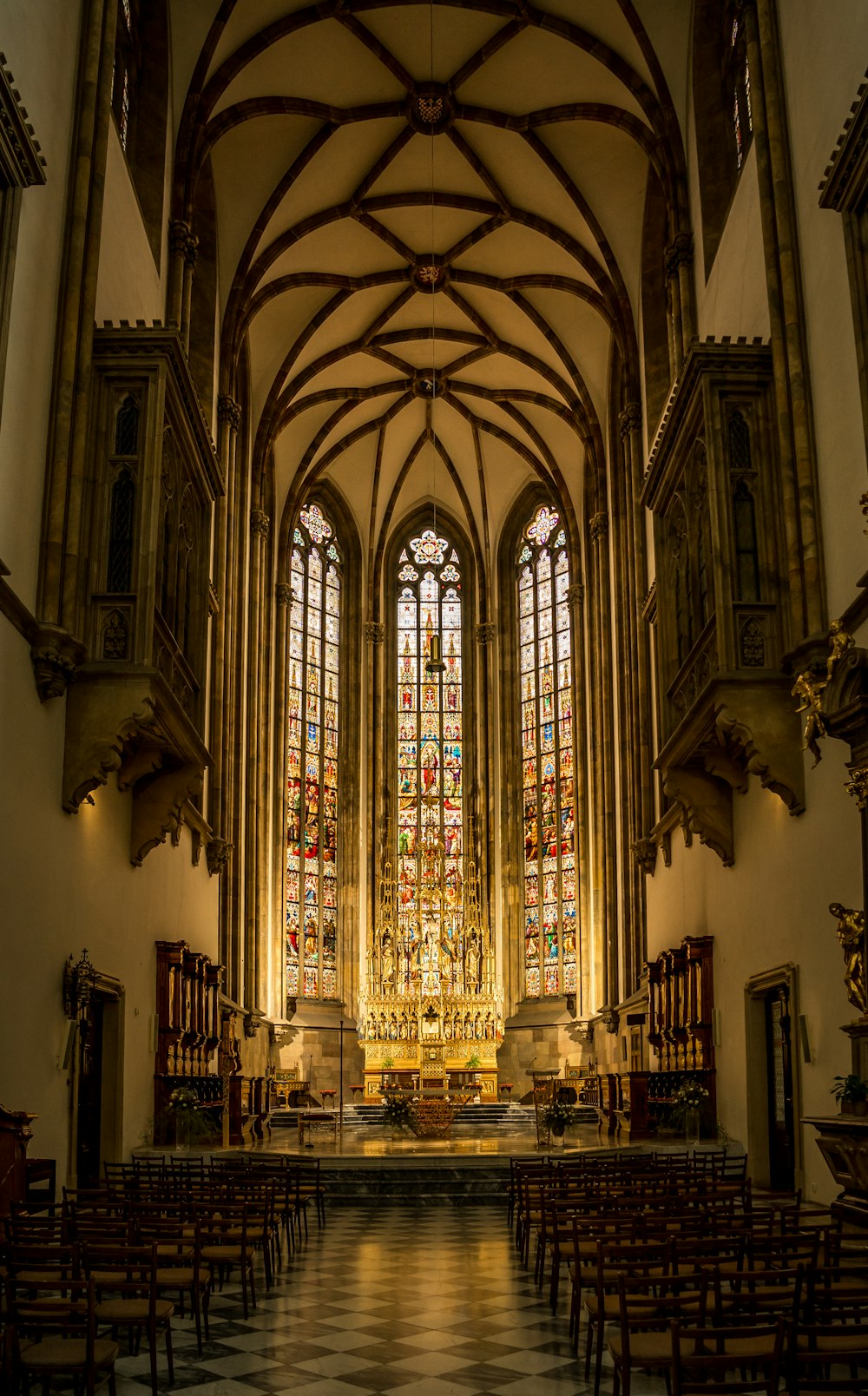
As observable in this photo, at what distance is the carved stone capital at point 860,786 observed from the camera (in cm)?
1048

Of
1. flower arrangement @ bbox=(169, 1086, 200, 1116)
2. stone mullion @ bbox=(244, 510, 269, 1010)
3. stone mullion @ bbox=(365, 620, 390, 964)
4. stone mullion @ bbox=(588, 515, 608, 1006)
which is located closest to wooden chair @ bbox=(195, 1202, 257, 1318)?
flower arrangement @ bbox=(169, 1086, 200, 1116)

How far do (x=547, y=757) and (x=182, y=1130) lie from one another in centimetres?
2070

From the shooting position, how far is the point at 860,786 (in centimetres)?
1054

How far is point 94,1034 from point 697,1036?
8.47 m

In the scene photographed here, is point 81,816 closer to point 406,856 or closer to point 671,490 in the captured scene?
point 671,490

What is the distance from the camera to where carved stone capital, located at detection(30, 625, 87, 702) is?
13.3m

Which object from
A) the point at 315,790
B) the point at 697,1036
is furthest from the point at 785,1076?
the point at 315,790

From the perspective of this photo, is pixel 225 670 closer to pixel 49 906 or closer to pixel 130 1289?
pixel 49 906

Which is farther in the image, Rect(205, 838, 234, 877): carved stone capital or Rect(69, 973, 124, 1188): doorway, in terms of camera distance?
Rect(205, 838, 234, 877): carved stone capital

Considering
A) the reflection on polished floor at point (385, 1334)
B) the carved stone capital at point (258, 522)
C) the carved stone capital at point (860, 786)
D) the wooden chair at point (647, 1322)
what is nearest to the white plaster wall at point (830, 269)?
the carved stone capital at point (860, 786)

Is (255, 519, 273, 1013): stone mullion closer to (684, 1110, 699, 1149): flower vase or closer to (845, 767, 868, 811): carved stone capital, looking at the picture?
(684, 1110, 699, 1149): flower vase

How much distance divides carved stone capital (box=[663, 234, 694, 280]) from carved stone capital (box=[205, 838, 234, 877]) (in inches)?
501

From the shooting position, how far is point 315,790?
125 ft

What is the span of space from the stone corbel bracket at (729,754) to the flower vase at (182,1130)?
25.7 feet
